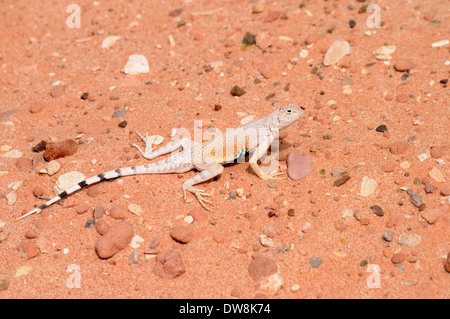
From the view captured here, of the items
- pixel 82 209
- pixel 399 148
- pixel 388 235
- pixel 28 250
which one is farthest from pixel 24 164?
pixel 399 148

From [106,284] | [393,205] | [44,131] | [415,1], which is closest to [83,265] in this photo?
[106,284]

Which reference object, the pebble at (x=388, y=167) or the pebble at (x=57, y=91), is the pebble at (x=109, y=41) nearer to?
the pebble at (x=57, y=91)

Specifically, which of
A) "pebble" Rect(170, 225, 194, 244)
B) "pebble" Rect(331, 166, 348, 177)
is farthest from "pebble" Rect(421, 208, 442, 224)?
"pebble" Rect(170, 225, 194, 244)

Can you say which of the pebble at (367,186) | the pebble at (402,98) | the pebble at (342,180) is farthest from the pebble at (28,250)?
the pebble at (402,98)

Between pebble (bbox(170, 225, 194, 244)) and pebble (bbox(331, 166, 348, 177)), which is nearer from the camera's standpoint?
pebble (bbox(170, 225, 194, 244))

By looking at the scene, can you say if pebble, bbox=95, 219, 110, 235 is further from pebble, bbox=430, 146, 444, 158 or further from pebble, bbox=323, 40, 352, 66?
pebble, bbox=323, 40, 352, 66
